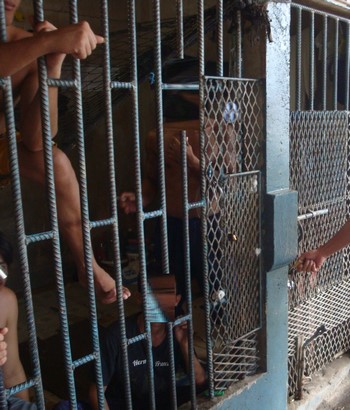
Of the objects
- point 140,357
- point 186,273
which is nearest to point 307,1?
point 186,273

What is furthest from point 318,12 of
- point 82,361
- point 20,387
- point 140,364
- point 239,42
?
point 20,387

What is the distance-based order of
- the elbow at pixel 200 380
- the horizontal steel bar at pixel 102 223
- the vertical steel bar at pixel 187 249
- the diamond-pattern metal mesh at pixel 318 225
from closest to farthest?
the horizontal steel bar at pixel 102 223 → the vertical steel bar at pixel 187 249 → the elbow at pixel 200 380 → the diamond-pattern metal mesh at pixel 318 225

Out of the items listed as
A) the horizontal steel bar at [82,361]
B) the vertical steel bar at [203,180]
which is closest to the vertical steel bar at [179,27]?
the vertical steel bar at [203,180]

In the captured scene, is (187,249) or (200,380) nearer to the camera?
(187,249)

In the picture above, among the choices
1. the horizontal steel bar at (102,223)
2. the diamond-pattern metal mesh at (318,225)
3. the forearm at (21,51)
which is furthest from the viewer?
the diamond-pattern metal mesh at (318,225)

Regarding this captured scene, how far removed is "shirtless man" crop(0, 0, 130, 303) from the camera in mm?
1709

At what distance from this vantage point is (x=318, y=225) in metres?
3.56

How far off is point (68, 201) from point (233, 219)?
107cm

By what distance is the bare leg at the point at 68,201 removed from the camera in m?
2.08

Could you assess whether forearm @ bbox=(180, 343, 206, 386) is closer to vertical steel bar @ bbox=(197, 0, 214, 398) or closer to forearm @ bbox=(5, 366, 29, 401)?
vertical steel bar @ bbox=(197, 0, 214, 398)

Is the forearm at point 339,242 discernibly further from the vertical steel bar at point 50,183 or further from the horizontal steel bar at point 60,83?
the horizontal steel bar at point 60,83

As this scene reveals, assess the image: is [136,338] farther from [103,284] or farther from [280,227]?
[280,227]

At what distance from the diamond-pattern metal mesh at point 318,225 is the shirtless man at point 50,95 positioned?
1.64 metres

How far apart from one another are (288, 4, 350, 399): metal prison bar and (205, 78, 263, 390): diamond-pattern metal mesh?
0.46m
